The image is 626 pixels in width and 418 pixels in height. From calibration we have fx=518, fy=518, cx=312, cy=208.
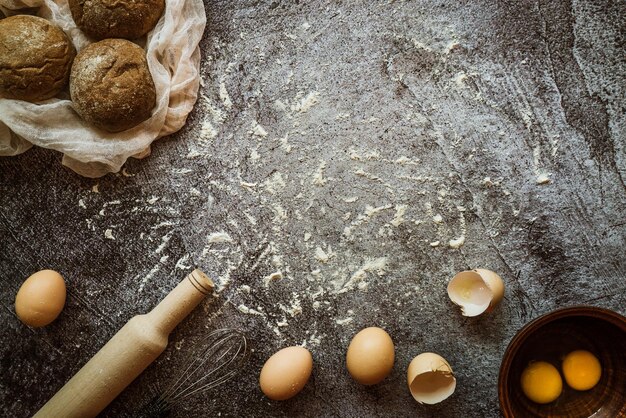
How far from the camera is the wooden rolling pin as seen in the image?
1290 mm

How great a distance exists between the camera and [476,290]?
1.29m

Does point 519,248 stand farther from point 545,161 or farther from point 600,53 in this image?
point 600,53

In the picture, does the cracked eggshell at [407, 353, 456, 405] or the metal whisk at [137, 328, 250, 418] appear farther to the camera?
the metal whisk at [137, 328, 250, 418]

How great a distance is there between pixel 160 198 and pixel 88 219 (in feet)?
0.69

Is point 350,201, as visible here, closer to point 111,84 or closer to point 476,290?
point 476,290

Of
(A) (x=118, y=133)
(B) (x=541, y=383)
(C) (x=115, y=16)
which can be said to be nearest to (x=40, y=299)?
(A) (x=118, y=133)

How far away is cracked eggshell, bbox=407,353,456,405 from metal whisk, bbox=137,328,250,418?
437 mm

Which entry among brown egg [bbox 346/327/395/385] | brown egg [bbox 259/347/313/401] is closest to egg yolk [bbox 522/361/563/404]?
brown egg [bbox 346/327/395/385]

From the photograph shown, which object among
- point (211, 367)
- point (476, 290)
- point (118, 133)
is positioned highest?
point (118, 133)

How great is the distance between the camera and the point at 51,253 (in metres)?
1.43

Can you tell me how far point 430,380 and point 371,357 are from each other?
0.16m

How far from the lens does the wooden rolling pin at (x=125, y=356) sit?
129cm

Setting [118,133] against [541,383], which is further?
[118,133]

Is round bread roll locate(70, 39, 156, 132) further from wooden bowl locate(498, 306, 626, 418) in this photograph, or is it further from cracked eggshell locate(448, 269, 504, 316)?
wooden bowl locate(498, 306, 626, 418)
